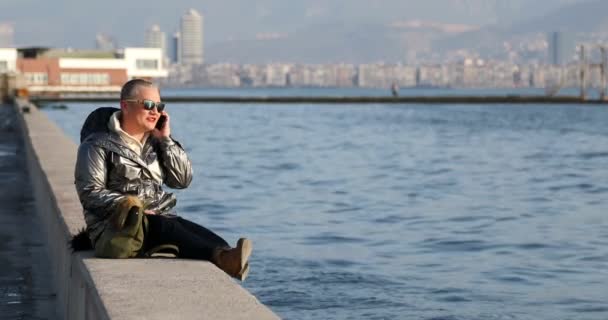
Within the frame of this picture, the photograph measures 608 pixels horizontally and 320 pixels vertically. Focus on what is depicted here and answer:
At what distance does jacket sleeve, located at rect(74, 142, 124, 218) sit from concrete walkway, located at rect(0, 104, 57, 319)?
1.02m

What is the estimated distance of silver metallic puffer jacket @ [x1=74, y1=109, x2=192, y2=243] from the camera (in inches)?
300

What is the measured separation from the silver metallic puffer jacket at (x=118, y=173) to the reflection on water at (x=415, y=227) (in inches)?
159

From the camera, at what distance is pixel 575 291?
1359cm

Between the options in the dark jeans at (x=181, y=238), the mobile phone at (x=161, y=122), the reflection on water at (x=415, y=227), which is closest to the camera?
the dark jeans at (x=181, y=238)

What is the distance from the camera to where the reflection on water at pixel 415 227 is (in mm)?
12867

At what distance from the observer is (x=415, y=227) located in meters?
20.6

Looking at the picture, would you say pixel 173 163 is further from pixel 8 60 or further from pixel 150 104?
pixel 8 60

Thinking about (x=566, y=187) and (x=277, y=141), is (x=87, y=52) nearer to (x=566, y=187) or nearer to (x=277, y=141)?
(x=277, y=141)

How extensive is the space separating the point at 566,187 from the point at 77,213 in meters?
23.1

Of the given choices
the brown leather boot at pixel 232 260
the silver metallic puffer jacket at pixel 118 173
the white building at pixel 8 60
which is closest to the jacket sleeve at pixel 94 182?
the silver metallic puffer jacket at pixel 118 173

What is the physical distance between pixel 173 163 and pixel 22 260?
122 inches

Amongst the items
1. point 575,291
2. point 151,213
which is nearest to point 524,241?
point 575,291

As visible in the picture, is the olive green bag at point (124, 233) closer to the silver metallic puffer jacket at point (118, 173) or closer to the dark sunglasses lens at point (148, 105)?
the silver metallic puffer jacket at point (118, 173)

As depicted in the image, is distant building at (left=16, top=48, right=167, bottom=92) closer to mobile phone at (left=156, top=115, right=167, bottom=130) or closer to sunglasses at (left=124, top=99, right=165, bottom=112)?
mobile phone at (left=156, top=115, right=167, bottom=130)
